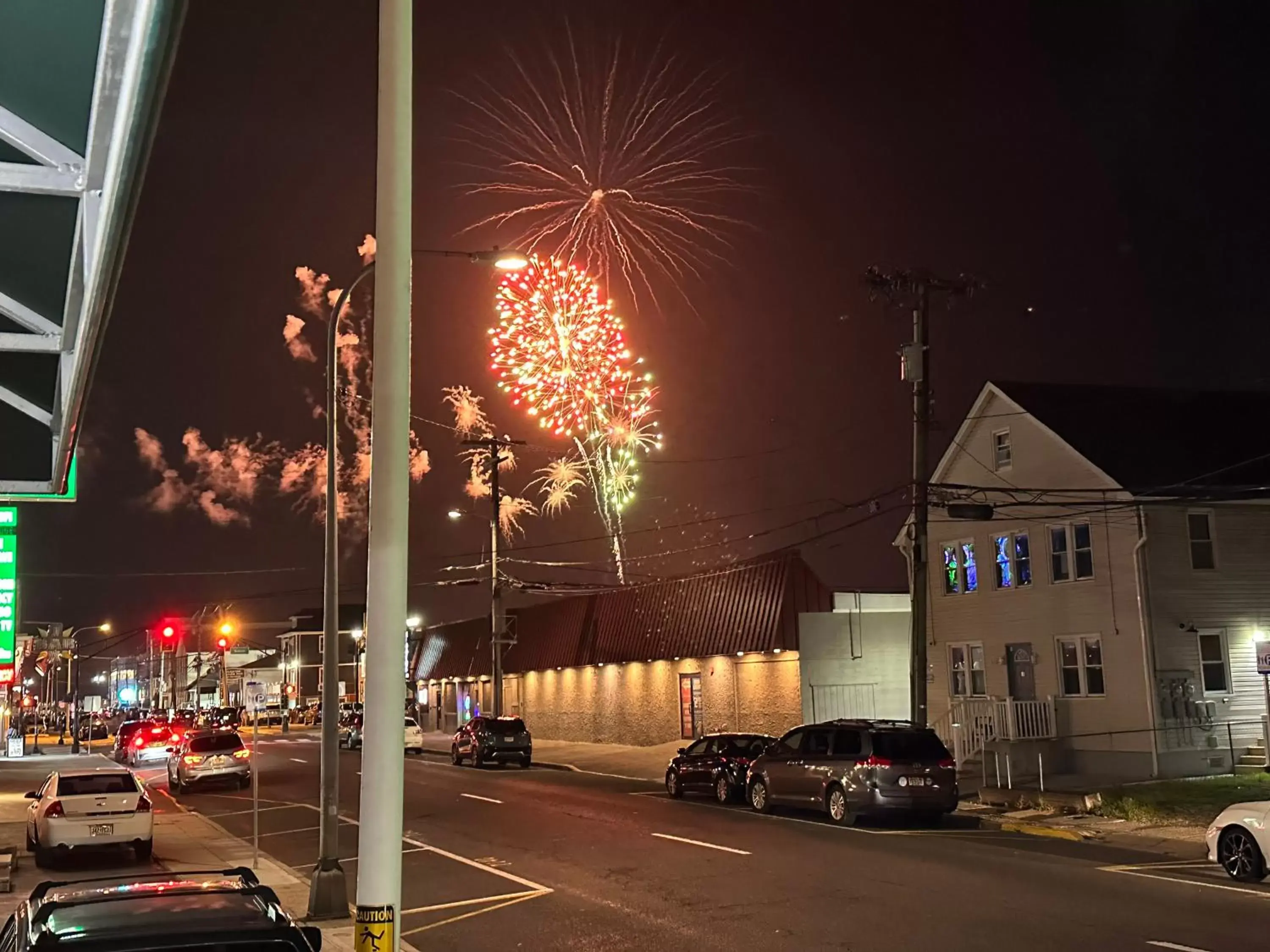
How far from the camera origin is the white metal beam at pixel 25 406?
26.6 feet

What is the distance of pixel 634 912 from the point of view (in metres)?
12.7

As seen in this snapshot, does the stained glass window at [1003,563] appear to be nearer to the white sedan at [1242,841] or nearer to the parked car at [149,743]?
the white sedan at [1242,841]

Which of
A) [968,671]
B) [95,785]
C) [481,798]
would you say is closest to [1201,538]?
[968,671]

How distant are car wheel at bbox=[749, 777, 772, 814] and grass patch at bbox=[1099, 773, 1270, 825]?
238 inches

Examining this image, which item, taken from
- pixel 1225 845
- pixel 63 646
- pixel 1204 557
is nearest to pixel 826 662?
pixel 1204 557

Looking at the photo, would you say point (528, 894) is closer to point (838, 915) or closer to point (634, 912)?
Answer: point (634, 912)

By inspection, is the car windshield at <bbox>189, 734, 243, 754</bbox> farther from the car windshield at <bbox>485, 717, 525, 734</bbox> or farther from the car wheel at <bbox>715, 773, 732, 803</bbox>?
the car wheel at <bbox>715, 773, 732, 803</bbox>

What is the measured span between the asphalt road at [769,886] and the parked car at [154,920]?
645cm

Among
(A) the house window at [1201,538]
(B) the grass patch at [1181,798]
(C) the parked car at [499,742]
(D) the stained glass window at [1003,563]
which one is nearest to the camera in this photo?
(B) the grass patch at [1181,798]

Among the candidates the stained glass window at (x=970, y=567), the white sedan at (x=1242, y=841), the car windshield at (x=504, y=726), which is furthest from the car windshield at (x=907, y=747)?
the car windshield at (x=504, y=726)

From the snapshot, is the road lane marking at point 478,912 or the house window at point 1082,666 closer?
the road lane marking at point 478,912

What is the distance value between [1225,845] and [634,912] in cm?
719

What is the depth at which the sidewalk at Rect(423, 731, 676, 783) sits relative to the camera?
3497cm

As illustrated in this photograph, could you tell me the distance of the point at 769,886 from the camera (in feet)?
46.3
